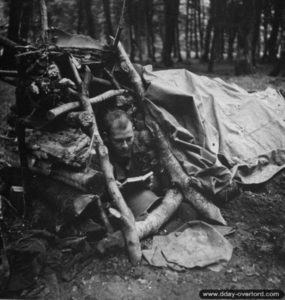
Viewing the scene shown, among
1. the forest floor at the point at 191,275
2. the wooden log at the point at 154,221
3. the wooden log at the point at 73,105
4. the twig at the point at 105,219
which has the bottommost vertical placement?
the forest floor at the point at 191,275

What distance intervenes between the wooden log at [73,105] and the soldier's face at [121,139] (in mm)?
332

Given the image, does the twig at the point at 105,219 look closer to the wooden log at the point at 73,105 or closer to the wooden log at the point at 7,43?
the wooden log at the point at 73,105

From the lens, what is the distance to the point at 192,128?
399cm

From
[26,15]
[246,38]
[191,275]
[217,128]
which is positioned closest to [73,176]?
[191,275]

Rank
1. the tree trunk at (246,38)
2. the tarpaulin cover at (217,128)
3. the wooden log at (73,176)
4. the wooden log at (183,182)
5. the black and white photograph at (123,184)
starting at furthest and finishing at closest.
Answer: the tree trunk at (246,38)
the tarpaulin cover at (217,128)
the wooden log at (183,182)
the wooden log at (73,176)
the black and white photograph at (123,184)

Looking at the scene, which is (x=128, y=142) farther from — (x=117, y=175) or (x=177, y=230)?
(x=177, y=230)

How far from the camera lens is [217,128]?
4.24 m

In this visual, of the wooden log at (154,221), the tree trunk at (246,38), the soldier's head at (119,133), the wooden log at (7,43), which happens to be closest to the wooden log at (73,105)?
the soldier's head at (119,133)

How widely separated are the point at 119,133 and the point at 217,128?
1.61 m

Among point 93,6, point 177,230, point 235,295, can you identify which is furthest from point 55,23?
point 235,295

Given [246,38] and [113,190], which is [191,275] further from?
[246,38]

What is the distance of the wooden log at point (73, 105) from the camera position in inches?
104

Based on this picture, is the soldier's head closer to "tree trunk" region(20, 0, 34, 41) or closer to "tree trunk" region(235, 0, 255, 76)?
"tree trunk" region(20, 0, 34, 41)

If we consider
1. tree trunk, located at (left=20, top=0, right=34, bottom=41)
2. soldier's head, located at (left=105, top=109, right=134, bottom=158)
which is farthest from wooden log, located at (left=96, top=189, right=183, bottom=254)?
tree trunk, located at (left=20, top=0, right=34, bottom=41)
